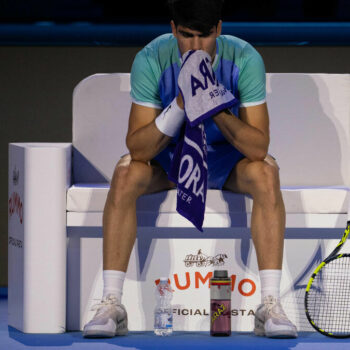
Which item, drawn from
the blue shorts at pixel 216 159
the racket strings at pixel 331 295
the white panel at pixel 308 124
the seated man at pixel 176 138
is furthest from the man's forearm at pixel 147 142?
the white panel at pixel 308 124

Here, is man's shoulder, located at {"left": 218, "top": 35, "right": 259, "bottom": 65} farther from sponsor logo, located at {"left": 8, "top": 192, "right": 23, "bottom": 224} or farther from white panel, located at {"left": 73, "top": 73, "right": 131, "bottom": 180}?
sponsor logo, located at {"left": 8, "top": 192, "right": 23, "bottom": 224}

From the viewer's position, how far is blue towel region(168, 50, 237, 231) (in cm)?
306

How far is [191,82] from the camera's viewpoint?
3.06 meters

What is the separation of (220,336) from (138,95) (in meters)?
0.89

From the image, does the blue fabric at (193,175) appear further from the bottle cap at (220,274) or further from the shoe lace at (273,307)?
the shoe lace at (273,307)

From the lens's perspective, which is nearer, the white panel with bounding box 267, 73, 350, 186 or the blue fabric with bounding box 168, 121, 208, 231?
the blue fabric with bounding box 168, 121, 208, 231

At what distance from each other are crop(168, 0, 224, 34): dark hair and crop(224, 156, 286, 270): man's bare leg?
0.50m

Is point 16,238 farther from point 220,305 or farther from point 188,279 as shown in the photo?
point 220,305

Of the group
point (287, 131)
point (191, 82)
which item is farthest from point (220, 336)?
point (287, 131)

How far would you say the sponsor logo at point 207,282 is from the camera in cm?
334

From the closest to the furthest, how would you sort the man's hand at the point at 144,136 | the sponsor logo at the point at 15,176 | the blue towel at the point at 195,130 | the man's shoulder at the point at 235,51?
1. the blue towel at the point at 195,130
2. the man's hand at the point at 144,136
3. the man's shoulder at the point at 235,51
4. the sponsor logo at the point at 15,176


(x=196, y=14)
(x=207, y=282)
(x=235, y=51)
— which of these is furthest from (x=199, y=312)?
(x=196, y=14)

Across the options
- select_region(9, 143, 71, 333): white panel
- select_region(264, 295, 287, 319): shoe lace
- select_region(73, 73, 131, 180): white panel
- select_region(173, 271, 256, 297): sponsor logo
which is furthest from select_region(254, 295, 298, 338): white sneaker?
select_region(73, 73, 131, 180): white panel

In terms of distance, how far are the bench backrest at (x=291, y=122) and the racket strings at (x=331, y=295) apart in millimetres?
670
